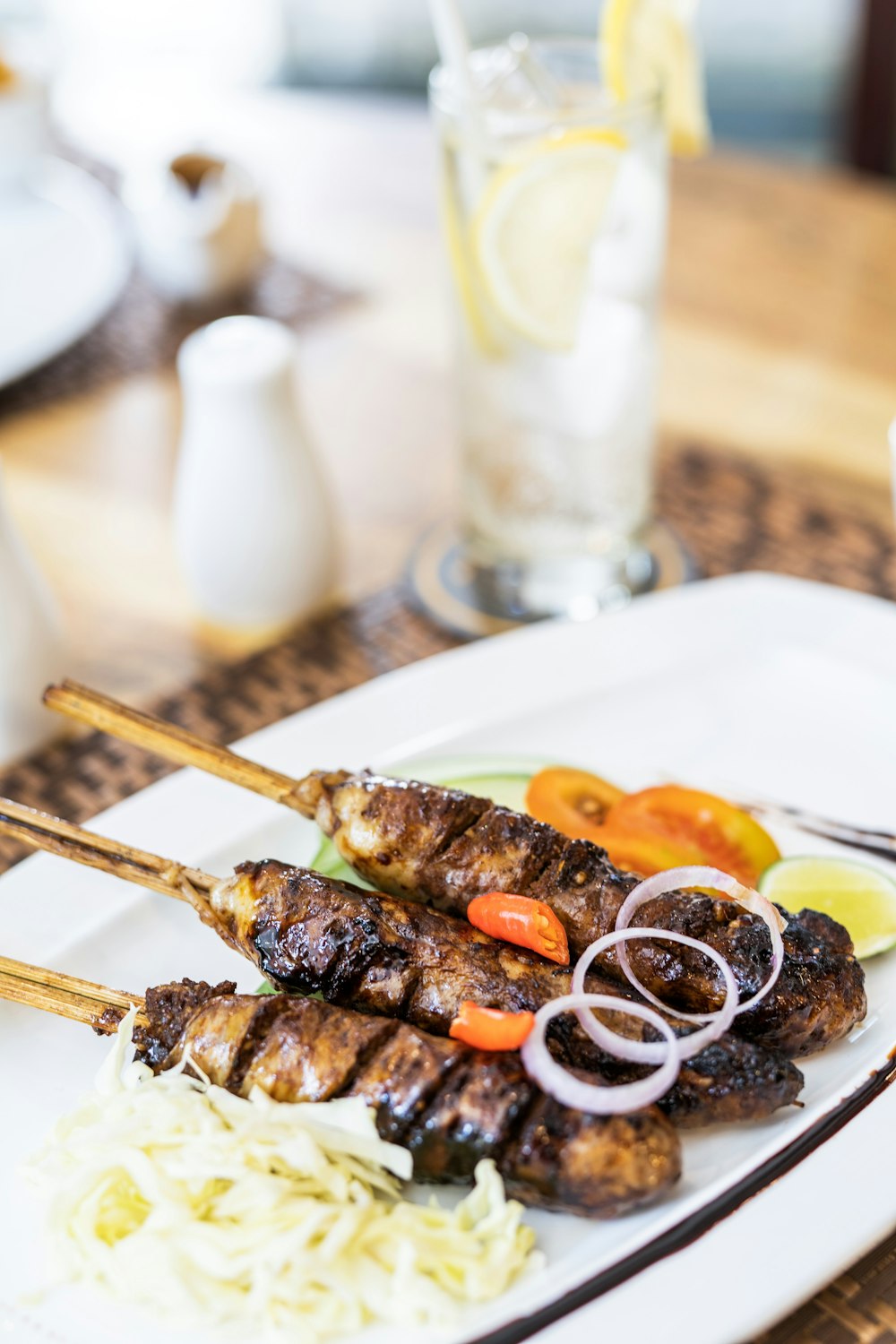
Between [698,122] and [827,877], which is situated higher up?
[698,122]

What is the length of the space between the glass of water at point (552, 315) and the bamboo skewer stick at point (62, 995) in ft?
5.58

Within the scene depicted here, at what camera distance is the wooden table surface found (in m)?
3.93

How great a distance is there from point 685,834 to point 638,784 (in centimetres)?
24

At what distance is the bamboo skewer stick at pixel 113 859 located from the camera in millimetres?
2432

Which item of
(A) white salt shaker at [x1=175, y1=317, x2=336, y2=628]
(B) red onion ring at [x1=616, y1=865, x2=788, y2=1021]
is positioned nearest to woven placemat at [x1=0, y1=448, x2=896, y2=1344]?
(A) white salt shaker at [x1=175, y1=317, x2=336, y2=628]


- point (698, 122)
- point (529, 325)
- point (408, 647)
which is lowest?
point (408, 647)

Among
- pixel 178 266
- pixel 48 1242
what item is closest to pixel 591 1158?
pixel 48 1242

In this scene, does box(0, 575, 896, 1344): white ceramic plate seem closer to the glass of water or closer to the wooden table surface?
the glass of water

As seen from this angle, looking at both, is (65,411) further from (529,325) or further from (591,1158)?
(591,1158)

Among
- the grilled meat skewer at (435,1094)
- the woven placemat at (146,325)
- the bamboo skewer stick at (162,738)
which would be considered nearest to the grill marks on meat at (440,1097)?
the grilled meat skewer at (435,1094)

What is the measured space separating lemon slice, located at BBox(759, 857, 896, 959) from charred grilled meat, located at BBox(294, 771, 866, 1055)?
0.40 feet

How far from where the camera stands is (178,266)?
15.8ft

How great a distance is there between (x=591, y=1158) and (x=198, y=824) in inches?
47.2

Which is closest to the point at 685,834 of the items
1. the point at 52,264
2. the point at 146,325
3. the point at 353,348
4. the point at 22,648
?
the point at 22,648
